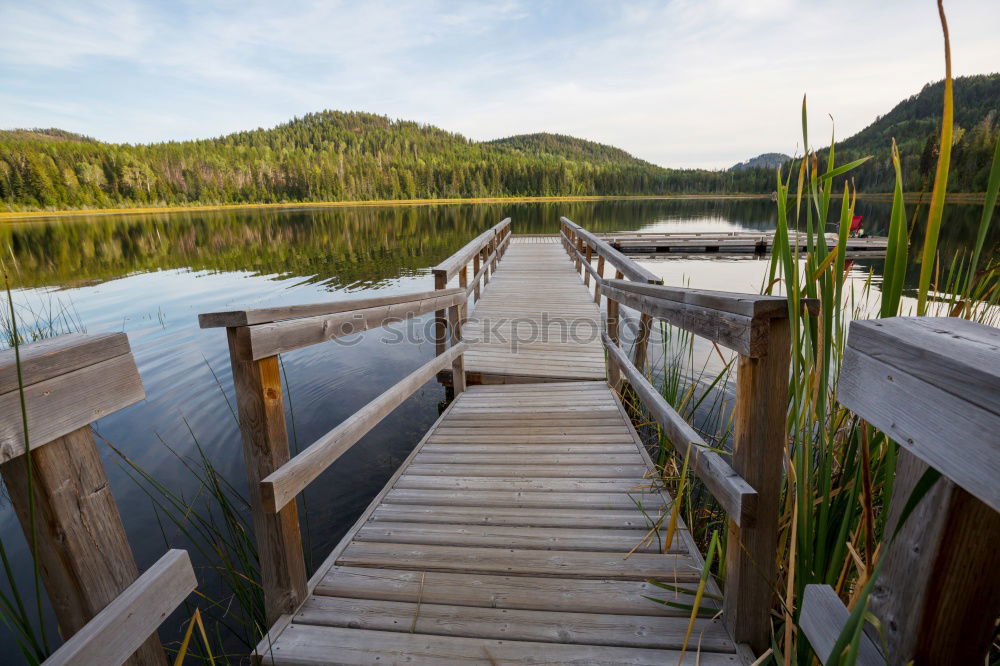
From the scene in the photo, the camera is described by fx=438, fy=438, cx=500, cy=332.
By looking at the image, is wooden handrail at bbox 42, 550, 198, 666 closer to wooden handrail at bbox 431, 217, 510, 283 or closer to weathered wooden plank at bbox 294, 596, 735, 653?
weathered wooden plank at bbox 294, 596, 735, 653

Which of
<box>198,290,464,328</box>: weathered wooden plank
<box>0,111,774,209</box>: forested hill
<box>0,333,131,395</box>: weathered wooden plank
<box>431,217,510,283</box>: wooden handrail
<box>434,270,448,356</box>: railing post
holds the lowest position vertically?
<box>434,270,448,356</box>: railing post

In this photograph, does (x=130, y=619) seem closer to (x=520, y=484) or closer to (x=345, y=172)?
(x=520, y=484)

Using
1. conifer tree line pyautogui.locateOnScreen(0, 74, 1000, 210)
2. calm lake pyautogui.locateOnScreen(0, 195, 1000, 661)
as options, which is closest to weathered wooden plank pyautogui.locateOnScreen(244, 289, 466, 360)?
→ calm lake pyautogui.locateOnScreen(0, 195, 1000, 661)

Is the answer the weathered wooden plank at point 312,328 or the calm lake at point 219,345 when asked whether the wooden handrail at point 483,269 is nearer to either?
the calm lake at point 219,345

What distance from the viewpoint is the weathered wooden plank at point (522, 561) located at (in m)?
1.69

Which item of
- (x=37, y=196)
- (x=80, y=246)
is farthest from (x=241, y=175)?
(x=80, y=246)

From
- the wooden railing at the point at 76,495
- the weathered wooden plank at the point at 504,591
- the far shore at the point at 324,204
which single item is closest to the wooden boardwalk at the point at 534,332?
the weathered wooden plank at the point at 504,591

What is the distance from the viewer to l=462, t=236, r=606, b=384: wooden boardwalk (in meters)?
4.29

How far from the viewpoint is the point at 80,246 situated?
752 inches

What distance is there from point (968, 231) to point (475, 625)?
25.6 metres

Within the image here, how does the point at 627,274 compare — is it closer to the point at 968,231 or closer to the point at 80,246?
the point at 968,231

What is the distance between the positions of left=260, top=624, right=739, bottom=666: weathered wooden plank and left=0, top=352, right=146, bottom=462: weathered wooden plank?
987mm

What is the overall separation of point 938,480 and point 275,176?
3125 inches

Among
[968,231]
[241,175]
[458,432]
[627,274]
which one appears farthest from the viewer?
[241,175]
